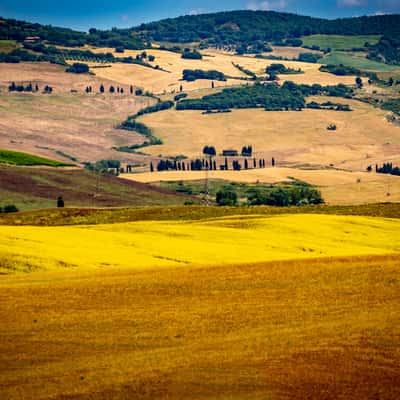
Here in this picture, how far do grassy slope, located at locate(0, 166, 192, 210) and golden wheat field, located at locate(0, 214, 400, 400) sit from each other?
10233 centimetres

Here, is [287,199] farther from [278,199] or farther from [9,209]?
[9,209]

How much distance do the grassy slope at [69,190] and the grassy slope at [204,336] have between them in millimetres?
109549

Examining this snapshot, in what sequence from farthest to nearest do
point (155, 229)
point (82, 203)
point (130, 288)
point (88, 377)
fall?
point (82, 203) → point (155, 229) → point (130, 288) → point (88, 377)

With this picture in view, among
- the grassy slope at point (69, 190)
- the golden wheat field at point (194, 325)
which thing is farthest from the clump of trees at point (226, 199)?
the golden wheat field at point (194, 325)

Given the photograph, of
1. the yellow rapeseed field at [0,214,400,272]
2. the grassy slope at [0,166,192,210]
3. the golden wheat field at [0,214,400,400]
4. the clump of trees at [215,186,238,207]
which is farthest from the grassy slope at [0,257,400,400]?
the clump of trees at [215,186,238,207]

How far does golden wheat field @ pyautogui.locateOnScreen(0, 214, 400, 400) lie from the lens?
25844 millimetres

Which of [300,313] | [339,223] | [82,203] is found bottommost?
[82,203]

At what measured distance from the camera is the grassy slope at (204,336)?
25688 mm

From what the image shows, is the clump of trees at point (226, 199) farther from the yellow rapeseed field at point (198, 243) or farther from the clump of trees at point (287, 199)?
the yellow rapeseed field at point (198, 243)

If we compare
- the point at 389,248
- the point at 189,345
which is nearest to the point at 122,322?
the point at 189,345

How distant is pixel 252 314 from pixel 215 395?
8837 mm

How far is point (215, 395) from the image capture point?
2489 cm

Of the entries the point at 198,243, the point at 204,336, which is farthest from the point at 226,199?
the point at 204,336

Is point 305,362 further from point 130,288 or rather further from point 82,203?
point 82,203
